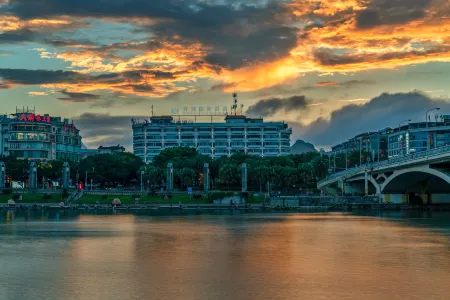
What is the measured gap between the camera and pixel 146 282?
1796 inches

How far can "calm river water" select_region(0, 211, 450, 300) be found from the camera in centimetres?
4262

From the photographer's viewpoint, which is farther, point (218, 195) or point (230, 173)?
point (230, 173)

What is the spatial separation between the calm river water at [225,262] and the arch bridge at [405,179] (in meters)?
26.7

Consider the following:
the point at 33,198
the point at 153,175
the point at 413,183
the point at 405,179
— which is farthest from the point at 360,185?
the point at 33,198

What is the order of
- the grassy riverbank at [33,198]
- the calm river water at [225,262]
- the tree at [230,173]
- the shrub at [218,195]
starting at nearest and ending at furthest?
the calm river water at [225,262] < the grassy riverbank at [33,198] < the shrub at [218,195] < the tree at [230,173]

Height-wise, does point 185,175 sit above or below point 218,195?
above

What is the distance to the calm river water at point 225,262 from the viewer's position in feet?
140

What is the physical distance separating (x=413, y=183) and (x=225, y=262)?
94.7 m

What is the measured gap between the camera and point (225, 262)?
181 feet

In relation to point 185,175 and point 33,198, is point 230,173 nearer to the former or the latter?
point 185,175

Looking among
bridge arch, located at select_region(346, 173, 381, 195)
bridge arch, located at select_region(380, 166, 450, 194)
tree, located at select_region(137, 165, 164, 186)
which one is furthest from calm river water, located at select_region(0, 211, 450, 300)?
tree, located at select_region(137, 165, 164, 186)

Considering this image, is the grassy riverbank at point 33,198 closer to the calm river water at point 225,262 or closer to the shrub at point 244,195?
the shrub at point 244,195

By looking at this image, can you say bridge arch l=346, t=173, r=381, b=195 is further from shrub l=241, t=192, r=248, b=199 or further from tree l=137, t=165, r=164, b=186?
tree l=137, t=165, r=164, b=186

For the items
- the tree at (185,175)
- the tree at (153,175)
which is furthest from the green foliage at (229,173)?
the tree at (153,175)
